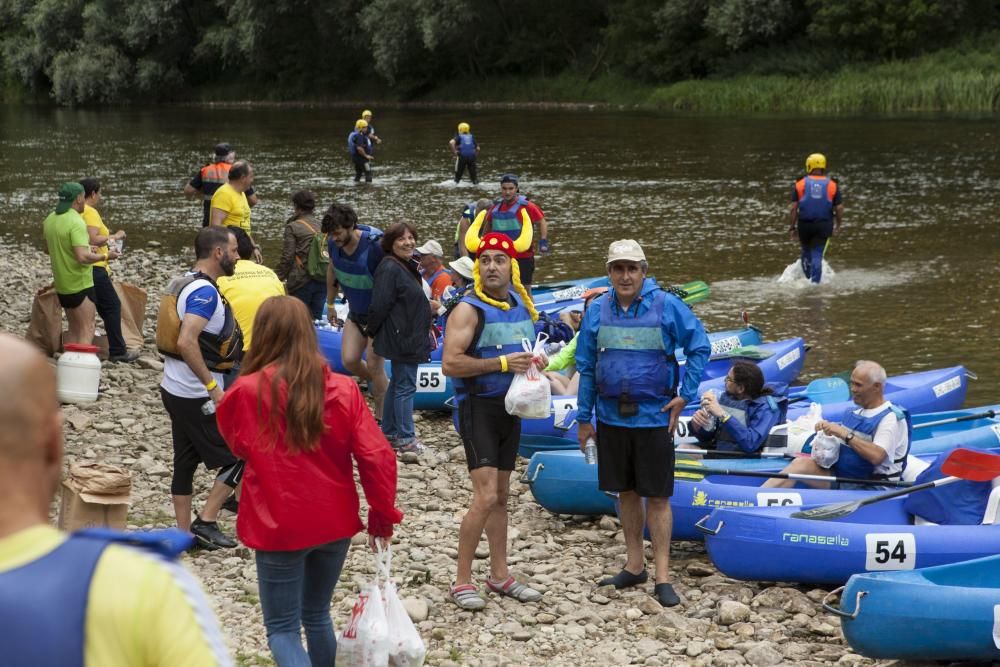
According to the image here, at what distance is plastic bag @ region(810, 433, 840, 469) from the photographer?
7.12m

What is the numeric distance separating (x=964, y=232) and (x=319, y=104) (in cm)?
4419

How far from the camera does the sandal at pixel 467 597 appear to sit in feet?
20.3

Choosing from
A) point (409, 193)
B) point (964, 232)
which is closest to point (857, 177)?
point (964, 232)

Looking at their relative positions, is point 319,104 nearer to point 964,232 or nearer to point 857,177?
point 857,177

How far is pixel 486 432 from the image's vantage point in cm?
603

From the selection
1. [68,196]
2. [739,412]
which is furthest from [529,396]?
[68,196]

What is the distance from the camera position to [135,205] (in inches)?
933

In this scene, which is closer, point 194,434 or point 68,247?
point 194,434

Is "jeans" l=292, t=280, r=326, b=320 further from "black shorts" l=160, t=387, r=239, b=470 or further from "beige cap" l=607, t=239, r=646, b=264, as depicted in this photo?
"beige cap" l=607, t=239, r=646, b=264

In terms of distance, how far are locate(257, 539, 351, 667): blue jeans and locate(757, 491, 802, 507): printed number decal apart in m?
3.21

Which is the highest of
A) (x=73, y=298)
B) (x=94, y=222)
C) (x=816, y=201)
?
(x=94, y=222)

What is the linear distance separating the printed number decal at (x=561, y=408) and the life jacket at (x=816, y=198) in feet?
22.9

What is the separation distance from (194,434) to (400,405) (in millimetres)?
2514

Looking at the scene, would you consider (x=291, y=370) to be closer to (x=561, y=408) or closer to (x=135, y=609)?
(x=135, y=609)
